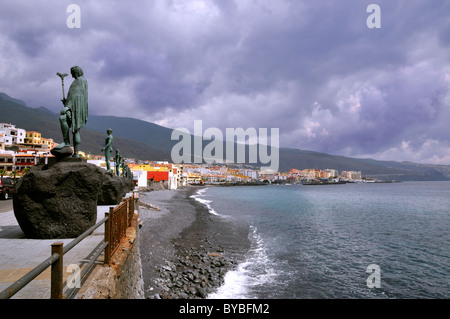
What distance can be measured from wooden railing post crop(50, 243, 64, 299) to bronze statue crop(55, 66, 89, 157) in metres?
5.82

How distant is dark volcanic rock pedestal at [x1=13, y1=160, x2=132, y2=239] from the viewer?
584 cm

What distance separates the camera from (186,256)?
44.8 feet

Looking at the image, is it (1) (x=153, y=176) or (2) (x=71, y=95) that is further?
(1) (x=153, y=176)

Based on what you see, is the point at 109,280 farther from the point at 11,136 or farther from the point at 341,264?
the point at 11,136

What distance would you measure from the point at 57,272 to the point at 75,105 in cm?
652

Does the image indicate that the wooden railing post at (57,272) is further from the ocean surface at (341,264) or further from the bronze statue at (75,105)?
the ocean surface at (341,264)

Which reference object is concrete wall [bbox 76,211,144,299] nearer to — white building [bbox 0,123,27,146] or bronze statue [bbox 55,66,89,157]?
bronze statue [bbox 55,66,89,157]

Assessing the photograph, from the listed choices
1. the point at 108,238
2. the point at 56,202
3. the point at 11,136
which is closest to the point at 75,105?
the point at 56,202

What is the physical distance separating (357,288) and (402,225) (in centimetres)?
2133

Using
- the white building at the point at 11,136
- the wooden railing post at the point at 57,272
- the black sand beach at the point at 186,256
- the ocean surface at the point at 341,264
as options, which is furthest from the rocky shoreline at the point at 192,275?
the white building at the point at 11,136

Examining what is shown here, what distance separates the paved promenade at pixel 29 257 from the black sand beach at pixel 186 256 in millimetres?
4646
